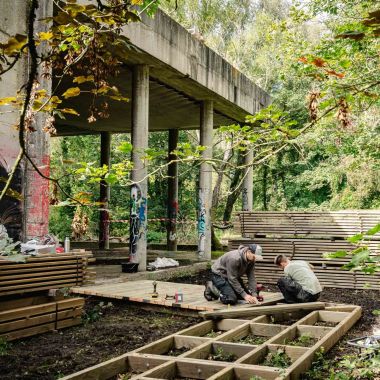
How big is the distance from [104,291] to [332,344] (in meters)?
4.78

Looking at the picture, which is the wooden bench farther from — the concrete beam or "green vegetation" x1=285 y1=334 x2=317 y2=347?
"green vegetation" x1=285 y1=334 x2=317 y2=347

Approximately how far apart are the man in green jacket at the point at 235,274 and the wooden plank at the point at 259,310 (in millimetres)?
438

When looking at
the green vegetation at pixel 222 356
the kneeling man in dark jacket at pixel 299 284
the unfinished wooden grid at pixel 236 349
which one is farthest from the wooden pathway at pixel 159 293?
the green vegetation at pixel 222 356

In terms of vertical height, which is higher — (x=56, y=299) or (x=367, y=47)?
(x=367, y=47)

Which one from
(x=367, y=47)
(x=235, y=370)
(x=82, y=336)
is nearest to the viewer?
(x=235, y=370)

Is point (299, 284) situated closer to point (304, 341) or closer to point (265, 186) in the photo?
point (304, 341)

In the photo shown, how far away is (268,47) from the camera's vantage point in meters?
29.0

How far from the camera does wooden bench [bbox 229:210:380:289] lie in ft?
41.2

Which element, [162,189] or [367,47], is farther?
[162,189]

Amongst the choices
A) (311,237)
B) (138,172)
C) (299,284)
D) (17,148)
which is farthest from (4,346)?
(311,237)

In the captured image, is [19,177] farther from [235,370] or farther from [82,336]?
[235,370]

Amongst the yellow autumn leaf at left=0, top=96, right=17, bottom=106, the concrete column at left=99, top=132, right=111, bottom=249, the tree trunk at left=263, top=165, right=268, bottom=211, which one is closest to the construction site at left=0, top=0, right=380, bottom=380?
the yellow autumn leaf at left=0, top=96, right=17, bottom=106

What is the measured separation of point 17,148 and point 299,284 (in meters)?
5.64

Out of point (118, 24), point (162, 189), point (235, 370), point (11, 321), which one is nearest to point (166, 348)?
point (235, 370)
